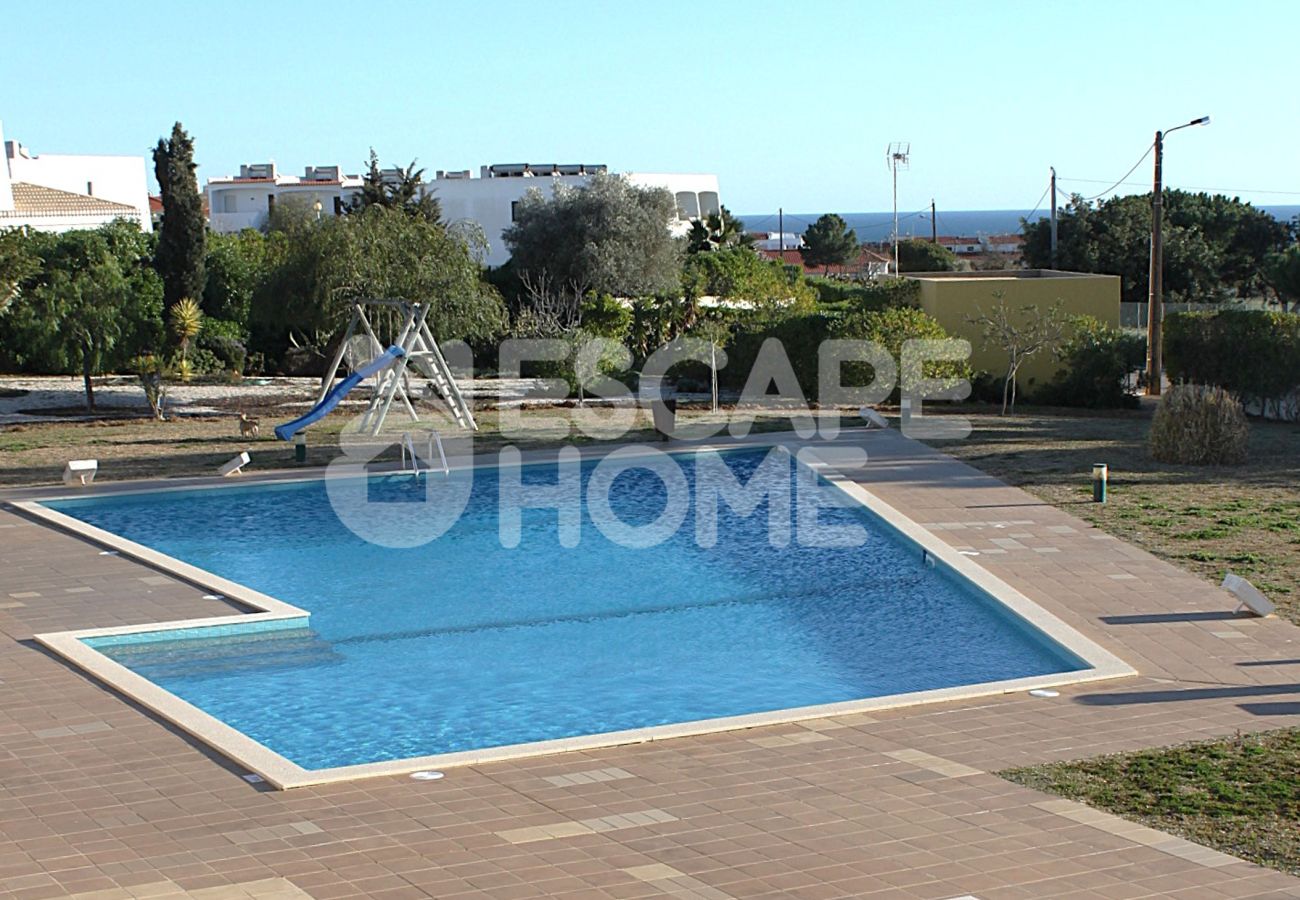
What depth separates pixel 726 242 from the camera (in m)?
52.6

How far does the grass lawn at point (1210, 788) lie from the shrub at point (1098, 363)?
18.0 metres

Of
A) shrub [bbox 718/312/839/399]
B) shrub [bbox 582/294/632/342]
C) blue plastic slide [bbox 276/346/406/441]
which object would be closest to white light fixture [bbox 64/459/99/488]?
blue plastic slide [bbox 276/346/406/441]

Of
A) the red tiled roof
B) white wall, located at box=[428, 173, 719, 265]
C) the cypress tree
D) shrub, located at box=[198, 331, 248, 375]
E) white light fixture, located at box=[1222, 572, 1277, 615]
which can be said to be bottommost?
white light fixture, located at box=[1222, 572, 1277, 615]

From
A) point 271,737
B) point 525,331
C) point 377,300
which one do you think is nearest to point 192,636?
point 271,737

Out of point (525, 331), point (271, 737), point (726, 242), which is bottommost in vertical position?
point (271, 737)

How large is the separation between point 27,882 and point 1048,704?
5.65m

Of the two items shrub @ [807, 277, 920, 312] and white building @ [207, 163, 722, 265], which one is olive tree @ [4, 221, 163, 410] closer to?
shrub @ [807, 277, 920, 312]

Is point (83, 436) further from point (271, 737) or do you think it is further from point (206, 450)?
point (271, 737)

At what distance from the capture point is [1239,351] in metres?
23.6

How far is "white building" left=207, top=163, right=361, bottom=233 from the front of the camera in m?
68.6

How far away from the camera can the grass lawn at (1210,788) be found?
21.3 feet

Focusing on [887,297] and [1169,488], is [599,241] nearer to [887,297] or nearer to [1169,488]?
[887,297]

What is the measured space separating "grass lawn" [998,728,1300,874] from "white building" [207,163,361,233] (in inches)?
2366

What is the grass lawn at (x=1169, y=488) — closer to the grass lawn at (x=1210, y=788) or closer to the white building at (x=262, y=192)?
the grass lawn at (x=1210, y=788)
